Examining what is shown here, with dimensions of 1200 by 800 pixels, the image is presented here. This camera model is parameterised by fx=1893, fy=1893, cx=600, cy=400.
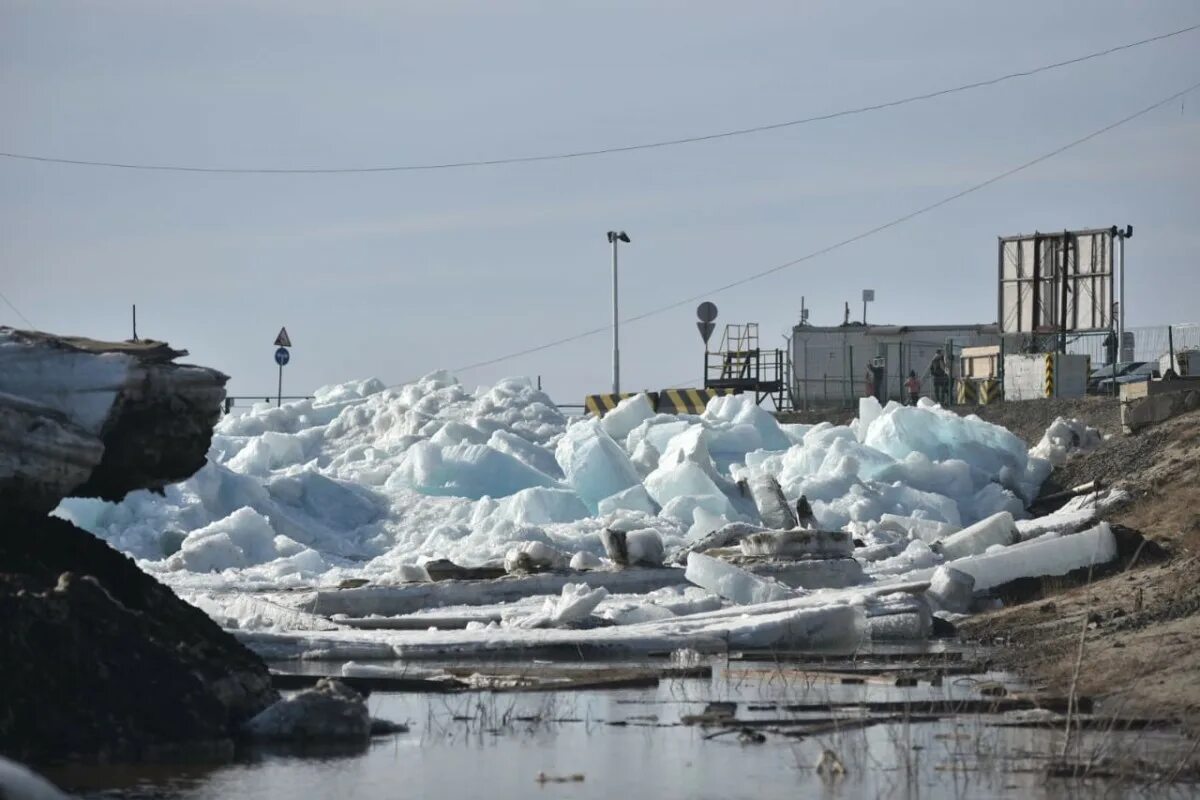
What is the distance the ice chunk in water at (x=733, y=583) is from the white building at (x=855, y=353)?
2508 cm

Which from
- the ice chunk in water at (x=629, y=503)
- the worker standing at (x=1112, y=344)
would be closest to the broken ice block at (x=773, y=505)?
the ice chunk in water at (x=629, y=503)

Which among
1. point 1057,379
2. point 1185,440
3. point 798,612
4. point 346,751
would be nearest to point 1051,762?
point 346,751

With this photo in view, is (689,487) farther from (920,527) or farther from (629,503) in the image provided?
(920,527)

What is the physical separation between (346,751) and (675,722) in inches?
77.5

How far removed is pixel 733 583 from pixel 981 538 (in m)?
3.92

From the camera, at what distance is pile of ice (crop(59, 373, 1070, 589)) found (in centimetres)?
2316

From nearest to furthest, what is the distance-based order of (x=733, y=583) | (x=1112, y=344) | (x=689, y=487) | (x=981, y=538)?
(x=733, y=583) → (x=981, y=538) → (x=689, y=487) → (x=1112, y=344)

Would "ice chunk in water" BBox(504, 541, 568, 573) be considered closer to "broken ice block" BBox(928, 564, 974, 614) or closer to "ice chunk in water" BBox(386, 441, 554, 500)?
"broken ice block" BBox(928, 564, 974, 614)

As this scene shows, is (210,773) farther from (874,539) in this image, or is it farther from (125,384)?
(874,539)

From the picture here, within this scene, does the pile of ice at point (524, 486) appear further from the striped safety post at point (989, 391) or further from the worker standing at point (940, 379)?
the worker standing at point (940, 379)

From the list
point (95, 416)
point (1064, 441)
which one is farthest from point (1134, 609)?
point (1064, 441)

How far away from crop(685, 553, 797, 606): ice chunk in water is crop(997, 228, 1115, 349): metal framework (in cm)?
2406

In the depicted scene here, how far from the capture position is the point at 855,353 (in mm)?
44594

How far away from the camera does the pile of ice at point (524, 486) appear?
76.0 feet
